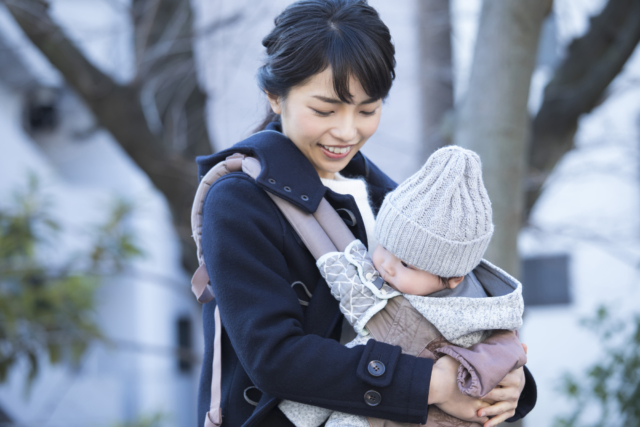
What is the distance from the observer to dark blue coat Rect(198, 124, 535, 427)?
1.19 m

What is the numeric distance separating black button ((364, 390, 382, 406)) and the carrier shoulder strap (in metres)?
0.29

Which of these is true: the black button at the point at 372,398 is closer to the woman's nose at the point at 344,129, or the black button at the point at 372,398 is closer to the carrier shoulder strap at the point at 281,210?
the carrier shoulder strap at the point at 281,210

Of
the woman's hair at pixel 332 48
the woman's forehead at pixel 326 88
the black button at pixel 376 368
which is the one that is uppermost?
the woman's hair at pixel 332 48

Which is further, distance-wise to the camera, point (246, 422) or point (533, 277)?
point (533, 277)

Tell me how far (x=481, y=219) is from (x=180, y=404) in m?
9.81

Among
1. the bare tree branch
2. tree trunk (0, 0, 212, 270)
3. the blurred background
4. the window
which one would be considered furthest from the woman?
the window

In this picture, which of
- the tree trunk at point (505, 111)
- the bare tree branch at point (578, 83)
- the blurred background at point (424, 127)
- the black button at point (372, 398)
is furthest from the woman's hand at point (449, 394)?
the bare tree branch at point (578, 83)

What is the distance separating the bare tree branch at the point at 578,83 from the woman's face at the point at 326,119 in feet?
7.97

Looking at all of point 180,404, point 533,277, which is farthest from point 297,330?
point 180,404

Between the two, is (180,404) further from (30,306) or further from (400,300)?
(400,300)

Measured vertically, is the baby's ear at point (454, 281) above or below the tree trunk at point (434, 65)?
above

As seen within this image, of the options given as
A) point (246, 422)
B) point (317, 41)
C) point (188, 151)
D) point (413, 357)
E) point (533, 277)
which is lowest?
point (533, 277)

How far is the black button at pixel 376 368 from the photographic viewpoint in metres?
1.18

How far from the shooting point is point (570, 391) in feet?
12.5
